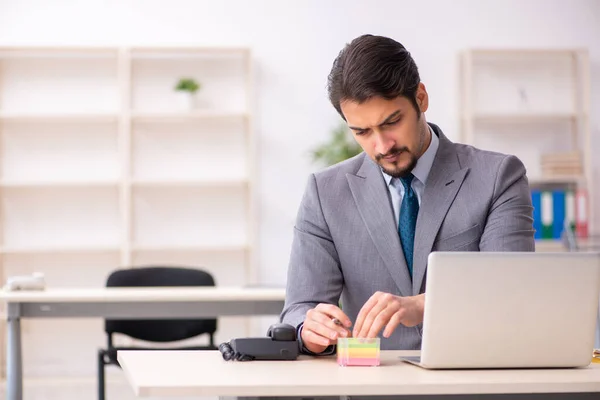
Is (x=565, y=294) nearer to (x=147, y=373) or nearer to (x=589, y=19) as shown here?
(x=147, y=373)

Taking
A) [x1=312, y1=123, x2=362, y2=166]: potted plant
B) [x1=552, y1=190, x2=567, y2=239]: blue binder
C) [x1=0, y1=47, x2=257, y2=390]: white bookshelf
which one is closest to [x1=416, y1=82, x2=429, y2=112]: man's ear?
[x1=312, y1=123, x2=362, y2=166]: potted plant

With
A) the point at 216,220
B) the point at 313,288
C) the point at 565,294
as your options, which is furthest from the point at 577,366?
the point at 216,220

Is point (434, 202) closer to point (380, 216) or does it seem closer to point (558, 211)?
point (380, 216)

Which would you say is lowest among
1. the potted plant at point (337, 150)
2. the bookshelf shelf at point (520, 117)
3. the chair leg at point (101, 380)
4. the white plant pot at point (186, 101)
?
→ the chair leg at point (101, 380)

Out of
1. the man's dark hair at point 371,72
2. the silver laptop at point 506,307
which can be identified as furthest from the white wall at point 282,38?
the silver laptop at point 506,307

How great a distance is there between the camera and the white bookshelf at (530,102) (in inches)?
239

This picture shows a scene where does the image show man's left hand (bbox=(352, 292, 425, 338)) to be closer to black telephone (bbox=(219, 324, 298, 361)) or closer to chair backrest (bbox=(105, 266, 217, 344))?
black telephone (bbox=(219, 324, 298, 361))

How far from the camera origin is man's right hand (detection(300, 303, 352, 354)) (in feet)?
5.86

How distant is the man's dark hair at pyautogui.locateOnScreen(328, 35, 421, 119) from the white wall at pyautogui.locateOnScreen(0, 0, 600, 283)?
3.87 metres

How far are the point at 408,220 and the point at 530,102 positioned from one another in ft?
14.1

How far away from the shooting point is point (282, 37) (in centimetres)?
591

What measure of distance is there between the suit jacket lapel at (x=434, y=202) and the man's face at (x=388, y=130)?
0.09 meters

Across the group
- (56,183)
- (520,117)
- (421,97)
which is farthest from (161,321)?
(520,117)

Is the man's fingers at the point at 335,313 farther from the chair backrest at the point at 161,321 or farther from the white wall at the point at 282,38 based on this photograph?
the white wall at the point at 282,38
